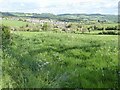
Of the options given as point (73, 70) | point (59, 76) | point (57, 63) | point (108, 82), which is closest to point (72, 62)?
point (57, 63)

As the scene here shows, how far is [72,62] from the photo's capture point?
11352 mm

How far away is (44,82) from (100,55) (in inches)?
172

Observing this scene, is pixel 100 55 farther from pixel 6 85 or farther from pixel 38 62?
pixel 6 85

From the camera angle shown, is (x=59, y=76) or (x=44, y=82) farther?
(x=59, y=76)

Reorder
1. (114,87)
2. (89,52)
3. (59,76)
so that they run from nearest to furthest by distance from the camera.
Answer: (114,87)
(59,76)
(89,52)

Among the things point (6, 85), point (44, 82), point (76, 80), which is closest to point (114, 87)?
point (76, 80)

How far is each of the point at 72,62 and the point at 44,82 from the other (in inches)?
122

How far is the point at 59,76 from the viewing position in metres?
9.17

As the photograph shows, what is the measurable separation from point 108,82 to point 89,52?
4.84 m

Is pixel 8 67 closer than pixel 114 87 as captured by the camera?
No

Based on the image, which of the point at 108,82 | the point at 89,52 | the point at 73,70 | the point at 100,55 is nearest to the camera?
the point at 108,82

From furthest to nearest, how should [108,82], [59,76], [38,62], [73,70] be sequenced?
1. [38,62]
2. [73,70]
3. [59,76]
4. [108,82]

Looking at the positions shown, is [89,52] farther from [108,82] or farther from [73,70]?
[108,82]

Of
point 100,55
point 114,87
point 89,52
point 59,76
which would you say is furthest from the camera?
point 89,52
